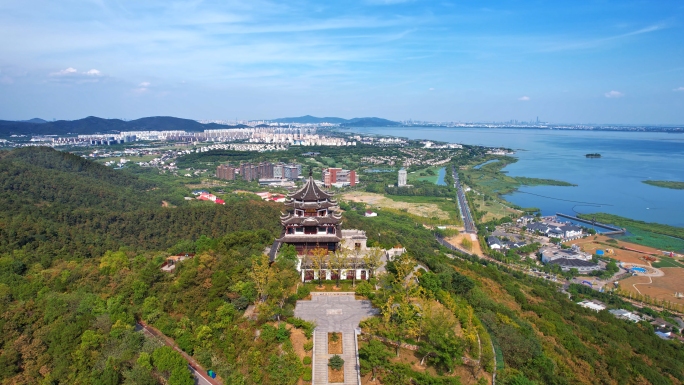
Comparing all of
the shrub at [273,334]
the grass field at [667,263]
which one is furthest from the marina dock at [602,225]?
the shrub at [273,334]

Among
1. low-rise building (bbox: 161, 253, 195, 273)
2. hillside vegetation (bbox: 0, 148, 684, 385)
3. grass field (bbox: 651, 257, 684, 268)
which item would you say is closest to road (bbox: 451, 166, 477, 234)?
grass field (bbox: 651, 257, 684, 268)

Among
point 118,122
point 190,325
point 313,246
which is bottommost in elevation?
point 190,325

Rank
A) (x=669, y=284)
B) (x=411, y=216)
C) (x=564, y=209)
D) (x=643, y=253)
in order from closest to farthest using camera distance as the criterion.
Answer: (x=669, y=284)
(x=643, y=253)
(x=411, y=216)
(x=564, y=209)

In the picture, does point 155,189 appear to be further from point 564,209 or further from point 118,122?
point 118,122

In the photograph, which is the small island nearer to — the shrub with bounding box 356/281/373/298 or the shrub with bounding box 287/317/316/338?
the shrub with bounding box 356/281/373/298

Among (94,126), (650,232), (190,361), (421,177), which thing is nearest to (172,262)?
(190,361)

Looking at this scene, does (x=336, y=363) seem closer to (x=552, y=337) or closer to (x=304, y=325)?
(x=304, y=325)

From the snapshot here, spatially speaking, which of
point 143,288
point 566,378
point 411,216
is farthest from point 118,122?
point 566,378
